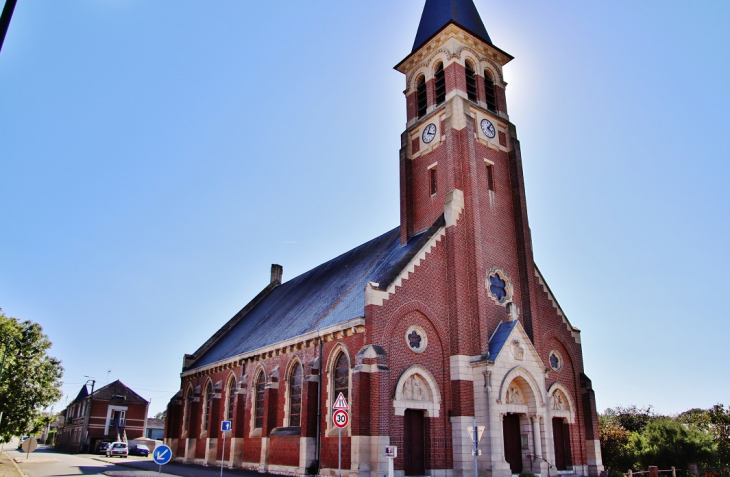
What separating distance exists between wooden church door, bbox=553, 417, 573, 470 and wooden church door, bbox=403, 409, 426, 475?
27.0 feet

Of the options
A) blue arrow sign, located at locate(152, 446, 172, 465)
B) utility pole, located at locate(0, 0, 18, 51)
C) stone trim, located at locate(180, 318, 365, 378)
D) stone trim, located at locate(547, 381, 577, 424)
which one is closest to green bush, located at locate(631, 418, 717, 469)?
stone trim, located at locate(547, 381, 577, 424)

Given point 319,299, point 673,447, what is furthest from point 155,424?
point 673,447

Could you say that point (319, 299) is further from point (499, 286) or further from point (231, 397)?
point (499, 286)

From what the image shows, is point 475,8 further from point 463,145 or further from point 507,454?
point 507,454

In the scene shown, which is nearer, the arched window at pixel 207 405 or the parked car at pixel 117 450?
the arched window at pixel 207 405

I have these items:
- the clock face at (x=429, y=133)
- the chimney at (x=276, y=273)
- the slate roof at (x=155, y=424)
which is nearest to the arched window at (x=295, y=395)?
the clock face at (x=429, y=133)

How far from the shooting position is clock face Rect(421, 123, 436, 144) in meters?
30.3

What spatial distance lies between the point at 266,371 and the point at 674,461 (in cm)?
2265

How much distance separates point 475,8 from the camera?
35.4 metres

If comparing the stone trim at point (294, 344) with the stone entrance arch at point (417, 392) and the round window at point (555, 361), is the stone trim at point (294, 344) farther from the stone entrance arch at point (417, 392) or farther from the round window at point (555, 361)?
the round window at point (555, 361)

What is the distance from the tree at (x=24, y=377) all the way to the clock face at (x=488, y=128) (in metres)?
33.7

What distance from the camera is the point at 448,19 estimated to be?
1268 inches

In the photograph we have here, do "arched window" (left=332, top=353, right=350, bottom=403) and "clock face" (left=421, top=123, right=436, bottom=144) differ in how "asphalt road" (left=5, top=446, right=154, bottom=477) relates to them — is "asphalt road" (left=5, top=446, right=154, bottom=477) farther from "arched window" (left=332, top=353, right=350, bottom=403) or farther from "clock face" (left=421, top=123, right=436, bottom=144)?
"clock face" (left=421, top=123, right=436, bottom=144)

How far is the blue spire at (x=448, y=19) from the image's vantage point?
3256 centimetres
